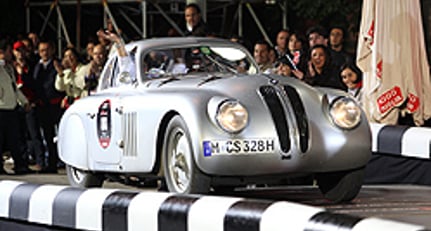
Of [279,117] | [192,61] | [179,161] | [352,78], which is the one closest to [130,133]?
[179,161]

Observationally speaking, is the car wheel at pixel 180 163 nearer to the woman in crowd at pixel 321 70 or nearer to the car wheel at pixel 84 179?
the car wheel at pixel 84 179

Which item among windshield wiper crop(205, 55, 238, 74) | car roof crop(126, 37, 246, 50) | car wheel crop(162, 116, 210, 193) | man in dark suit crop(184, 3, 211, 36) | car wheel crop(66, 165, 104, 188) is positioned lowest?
car wheel crop(66, 165, 104, 188)

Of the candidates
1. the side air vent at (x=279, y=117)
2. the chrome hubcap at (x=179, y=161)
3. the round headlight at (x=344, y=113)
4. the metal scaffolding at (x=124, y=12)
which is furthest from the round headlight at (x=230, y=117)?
the metal scaffolding at (x=124, y=12)

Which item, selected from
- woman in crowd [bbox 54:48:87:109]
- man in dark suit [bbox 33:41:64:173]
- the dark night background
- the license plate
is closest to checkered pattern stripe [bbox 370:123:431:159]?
the license plate

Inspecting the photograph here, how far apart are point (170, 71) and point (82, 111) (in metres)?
1.07

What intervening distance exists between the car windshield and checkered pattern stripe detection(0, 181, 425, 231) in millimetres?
2413

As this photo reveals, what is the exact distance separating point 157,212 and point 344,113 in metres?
2.40

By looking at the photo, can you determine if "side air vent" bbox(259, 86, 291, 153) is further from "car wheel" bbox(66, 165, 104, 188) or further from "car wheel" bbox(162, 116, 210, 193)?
"car wheel" bbox(66, 165, 104, 188)

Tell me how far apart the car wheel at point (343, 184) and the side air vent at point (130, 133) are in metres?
1.42

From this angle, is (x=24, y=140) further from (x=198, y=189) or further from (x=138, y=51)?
(x=198, y=189)

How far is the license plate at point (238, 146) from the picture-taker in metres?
8.56

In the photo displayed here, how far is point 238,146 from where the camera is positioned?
859cm

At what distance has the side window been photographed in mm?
11164

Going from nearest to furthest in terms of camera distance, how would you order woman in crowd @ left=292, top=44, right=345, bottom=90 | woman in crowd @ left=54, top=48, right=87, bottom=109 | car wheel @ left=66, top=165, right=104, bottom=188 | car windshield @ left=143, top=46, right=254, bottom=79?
car windshield @ left=143, top=46, right=254, bottom=79, car wheel @ left=66, top=165, right=104, bottom=188, woman in crowd @ left=292, top=44, right=345, bottom=90, woman in crowd @ left=54, top=48, right=87, bottom=109
